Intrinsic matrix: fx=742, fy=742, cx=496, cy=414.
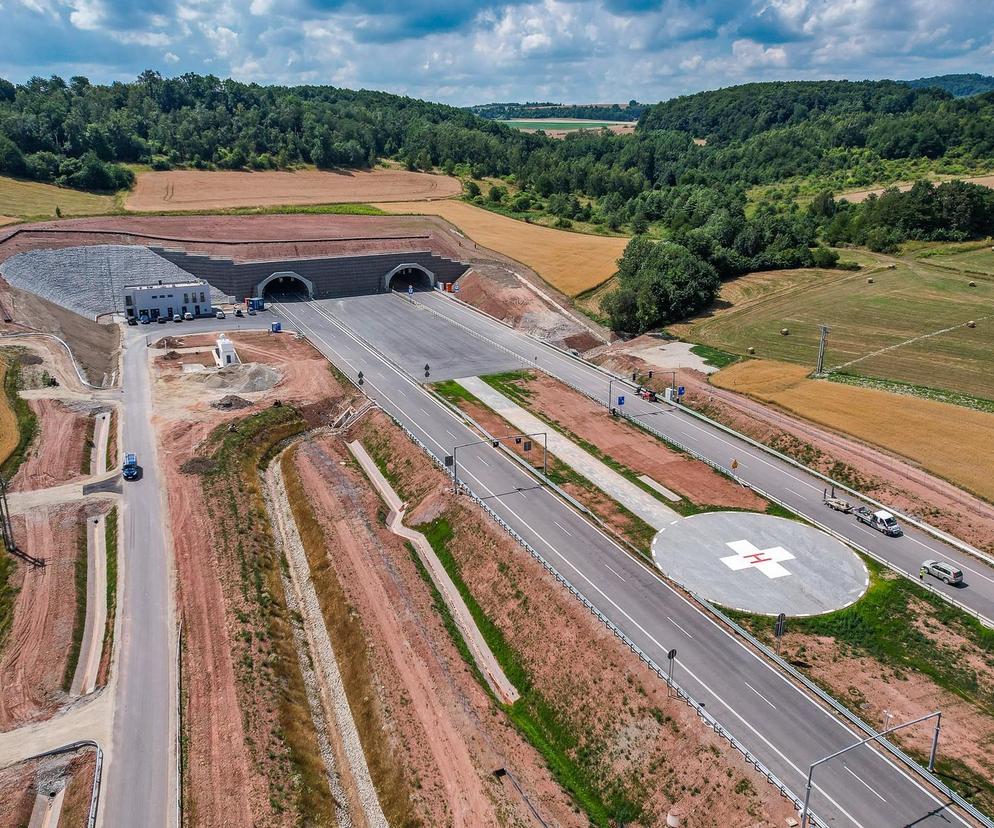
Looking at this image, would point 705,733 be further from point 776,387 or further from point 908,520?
point 776,387

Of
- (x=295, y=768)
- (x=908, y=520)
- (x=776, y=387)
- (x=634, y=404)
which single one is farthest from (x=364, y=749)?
(x=776, y=387)

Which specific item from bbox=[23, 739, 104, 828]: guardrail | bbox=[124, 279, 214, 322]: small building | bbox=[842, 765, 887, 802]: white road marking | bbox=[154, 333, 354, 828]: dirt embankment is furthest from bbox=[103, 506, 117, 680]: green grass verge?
bbox=[124, 279, 214, 322]: small building

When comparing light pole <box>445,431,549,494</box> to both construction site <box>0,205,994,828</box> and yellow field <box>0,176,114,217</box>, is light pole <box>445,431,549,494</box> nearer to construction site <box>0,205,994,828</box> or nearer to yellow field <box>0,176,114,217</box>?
construction site <box>0,205,994,828</box>

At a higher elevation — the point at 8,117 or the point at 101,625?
the point at 8,117

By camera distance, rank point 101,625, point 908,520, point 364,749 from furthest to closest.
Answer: point 908,520 → point 101,625 → point 364,749

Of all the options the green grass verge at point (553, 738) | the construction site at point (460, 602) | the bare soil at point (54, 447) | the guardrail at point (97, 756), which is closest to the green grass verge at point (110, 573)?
the construction site at point (460, 602)

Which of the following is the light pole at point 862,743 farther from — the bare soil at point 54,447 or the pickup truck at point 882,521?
the bare soil at point 54,447
